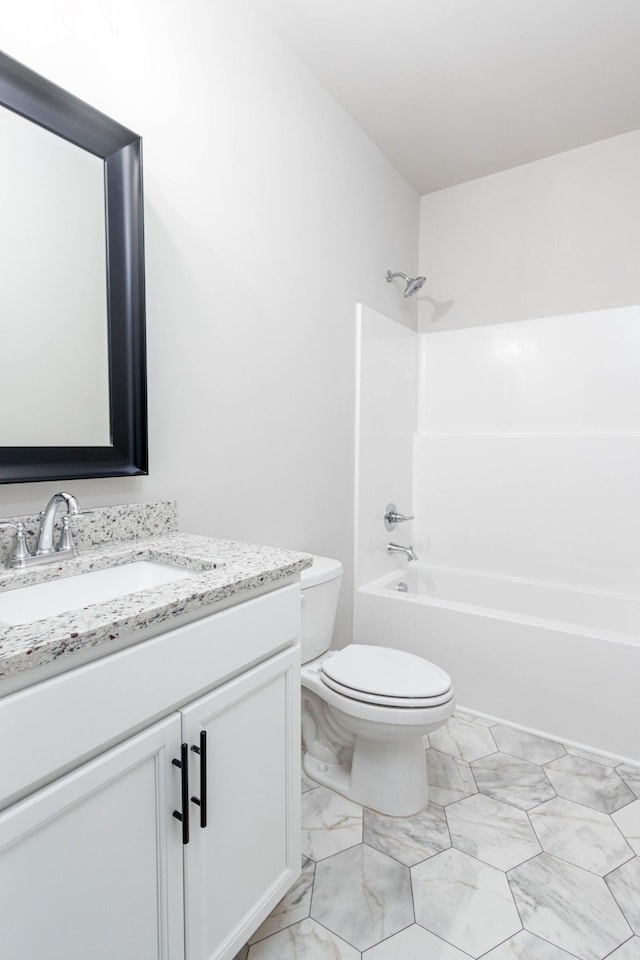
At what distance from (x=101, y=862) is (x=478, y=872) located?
1.09 meters

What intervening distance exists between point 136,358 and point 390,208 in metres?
1.86

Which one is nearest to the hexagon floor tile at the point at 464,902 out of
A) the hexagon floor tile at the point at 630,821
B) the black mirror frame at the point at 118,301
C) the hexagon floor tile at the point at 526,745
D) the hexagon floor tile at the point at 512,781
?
the hexagon floor tile at the point at 512,781

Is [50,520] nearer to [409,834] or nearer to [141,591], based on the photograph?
[141,591]

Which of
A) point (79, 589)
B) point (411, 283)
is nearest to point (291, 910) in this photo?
point (79, 589)

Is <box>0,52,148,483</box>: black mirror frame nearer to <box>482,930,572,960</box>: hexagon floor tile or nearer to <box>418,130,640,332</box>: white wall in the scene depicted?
<box>482,930,572,960</box>: hexagon floor tile

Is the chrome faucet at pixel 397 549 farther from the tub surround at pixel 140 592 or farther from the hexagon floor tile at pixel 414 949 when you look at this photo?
the hexagon floor tile at pixel 414 949

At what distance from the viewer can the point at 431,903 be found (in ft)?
4.15

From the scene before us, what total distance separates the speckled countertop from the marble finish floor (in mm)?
877

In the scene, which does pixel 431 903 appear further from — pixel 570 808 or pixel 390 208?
pixel 390 208

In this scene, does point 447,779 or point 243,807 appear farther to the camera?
point 447,779

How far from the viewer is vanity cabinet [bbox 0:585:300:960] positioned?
656mm

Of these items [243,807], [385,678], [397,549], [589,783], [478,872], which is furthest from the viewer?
[397,549]

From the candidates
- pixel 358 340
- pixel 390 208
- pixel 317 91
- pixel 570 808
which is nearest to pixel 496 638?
pixel 570 808

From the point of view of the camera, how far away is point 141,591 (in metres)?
0.85
